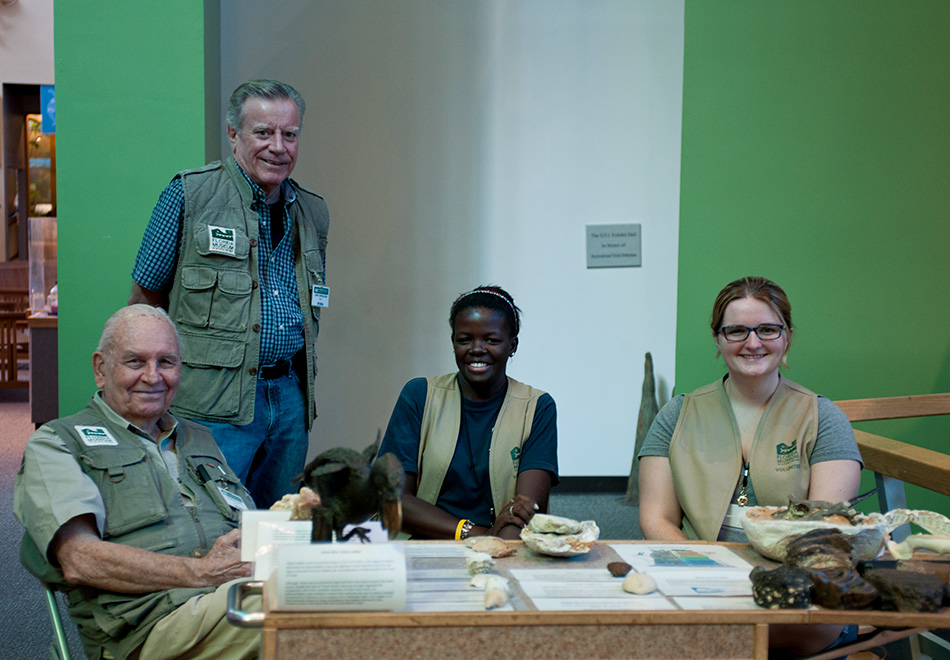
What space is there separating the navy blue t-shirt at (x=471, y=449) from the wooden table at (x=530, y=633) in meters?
1.09

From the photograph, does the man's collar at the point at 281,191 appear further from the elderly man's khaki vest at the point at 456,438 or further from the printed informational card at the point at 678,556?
the printed informational card at the point at 678,556

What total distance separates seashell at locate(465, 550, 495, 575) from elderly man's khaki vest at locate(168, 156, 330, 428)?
124 cm

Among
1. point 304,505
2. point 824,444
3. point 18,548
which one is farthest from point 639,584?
point 18,548

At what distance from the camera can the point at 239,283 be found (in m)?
2.61

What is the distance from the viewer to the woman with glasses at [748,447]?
2.11 meters

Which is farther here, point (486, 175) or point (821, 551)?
point (486, 175)

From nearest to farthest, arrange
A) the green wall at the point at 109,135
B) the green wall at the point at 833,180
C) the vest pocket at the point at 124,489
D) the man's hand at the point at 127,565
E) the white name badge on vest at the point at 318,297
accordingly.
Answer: the man's hand at the point at 127,565
the vest pocket at the point at 124,489
the white name badge on vest at the point at 318,297
the green wall at the point at 109,135
the green wall at the point at 833,180

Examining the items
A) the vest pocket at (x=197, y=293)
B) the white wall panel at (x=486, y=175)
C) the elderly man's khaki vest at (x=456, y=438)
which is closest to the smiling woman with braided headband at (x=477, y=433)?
the elderly man's khaki vest at (x=456, y=438)

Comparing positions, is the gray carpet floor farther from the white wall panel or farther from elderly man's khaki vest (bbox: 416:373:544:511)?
elderly man's khaki vest (bbox: 416:373:544:511)

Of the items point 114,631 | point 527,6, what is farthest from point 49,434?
point 527,6

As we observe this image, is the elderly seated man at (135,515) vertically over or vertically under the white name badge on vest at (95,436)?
under

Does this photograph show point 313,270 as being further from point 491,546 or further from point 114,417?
point 491,546

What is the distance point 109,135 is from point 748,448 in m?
2.85

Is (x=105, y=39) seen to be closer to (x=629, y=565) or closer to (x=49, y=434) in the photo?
(x=49, y=434)
